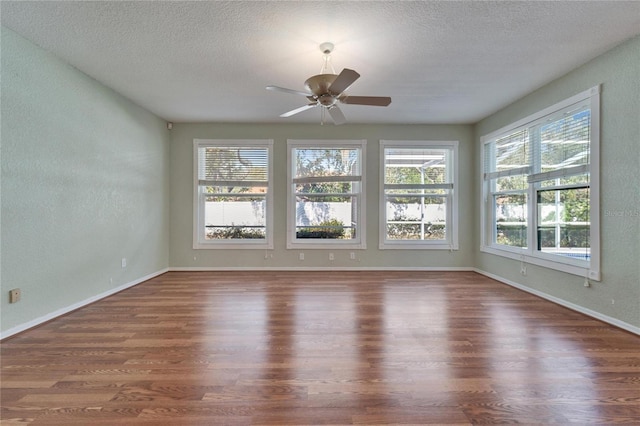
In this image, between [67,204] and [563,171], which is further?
[563,171]

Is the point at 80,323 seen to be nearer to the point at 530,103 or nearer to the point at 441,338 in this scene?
the point at 441,338

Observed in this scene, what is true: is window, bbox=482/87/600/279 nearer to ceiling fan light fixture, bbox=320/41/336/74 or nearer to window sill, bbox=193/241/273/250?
ceiling fan light fixture, bbox=320/41/336/74

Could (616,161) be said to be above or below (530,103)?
below

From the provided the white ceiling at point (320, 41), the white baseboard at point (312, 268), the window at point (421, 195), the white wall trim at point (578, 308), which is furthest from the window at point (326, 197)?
the white wall trim at point (578, 308)

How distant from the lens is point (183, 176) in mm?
5250

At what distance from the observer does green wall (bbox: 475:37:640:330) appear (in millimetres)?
2639

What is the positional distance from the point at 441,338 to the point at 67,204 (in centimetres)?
410

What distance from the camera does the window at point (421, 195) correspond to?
5.28m

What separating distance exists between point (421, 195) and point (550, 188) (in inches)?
78.4

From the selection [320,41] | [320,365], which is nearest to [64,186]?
[320,41]

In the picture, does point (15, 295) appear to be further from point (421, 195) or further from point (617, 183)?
point (617, 183)

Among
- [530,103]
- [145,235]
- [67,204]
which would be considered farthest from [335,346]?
[530,103]

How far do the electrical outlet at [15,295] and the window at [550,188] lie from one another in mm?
5736

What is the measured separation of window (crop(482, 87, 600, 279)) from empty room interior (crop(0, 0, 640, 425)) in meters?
0.03
